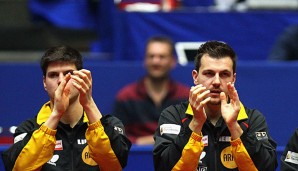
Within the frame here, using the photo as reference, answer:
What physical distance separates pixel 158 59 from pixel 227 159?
3006 millimetres

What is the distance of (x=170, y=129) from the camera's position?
6.18 meters

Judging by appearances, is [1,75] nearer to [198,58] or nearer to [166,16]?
[166,16]

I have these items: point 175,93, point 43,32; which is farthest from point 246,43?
point 43,32

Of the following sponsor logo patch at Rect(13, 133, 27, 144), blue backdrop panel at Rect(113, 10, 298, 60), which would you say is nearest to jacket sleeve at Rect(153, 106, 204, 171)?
sponsor logo patch at Rect(13, 133, 27, 144)

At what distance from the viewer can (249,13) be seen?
10133mm

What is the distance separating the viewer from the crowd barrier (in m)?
9.03

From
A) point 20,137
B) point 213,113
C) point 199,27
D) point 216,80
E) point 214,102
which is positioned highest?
point 199,27

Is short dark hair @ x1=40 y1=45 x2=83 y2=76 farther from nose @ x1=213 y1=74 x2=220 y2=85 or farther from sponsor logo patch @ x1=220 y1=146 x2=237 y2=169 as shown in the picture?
sponsor logo patch @ x1=220 y1=146 x2=237 y2=169

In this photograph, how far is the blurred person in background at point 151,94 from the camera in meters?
8.83

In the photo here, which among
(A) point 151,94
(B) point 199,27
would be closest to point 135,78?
(A) point 151,94

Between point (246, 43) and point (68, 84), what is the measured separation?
4533 mm

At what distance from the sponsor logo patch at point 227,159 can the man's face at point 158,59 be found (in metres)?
2.94

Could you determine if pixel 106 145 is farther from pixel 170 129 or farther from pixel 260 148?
pixel 260 148

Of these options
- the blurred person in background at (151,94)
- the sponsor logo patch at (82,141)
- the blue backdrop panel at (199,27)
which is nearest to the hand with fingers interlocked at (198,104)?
the sponsor logo patch at (82,141)
